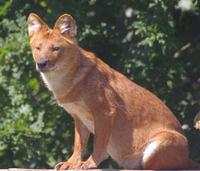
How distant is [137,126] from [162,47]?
74.3 inches

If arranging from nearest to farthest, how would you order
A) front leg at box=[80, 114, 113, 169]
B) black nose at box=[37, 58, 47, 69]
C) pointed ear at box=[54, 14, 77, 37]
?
black nose at box=[37, 58, 47, 69] < front leg at box=[80, 114, 113, 169] < pointed ear at box=[54, 14, 77, 37]

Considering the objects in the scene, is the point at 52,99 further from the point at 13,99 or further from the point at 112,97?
the point at 112,97

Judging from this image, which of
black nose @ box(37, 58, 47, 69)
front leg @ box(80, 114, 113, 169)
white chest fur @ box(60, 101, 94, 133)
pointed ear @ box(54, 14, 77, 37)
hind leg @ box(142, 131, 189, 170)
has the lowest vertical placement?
hind leg @ box(142, 131, 189, 170)

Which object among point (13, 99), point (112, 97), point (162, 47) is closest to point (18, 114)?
point (13, 99)

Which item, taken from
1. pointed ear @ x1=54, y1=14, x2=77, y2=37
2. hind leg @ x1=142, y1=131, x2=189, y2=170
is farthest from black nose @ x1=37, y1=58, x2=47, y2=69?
hind leg @ x1=142, y1=131, x2=189, y2=170

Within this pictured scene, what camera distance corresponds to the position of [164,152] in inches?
326

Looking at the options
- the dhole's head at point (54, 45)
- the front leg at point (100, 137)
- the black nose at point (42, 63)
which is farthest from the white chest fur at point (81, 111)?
the black nose at point (42, 63)

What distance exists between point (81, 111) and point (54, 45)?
60cm

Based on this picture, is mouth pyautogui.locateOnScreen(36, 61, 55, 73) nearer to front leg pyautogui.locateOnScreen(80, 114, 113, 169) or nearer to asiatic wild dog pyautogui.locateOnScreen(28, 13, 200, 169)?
asiatic wild dog pyautogui.locateOnScreen(28, 13, 200, 169)

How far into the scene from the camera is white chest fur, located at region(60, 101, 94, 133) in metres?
8.29

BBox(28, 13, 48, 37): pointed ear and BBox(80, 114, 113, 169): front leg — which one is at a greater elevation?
BBox(28, 13, 48, 37): pointed ear

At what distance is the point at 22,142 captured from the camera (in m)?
10.5

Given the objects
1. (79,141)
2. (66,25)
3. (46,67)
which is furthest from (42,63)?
(79,141)

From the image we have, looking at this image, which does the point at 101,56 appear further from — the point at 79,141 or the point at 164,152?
the point at 164,152
